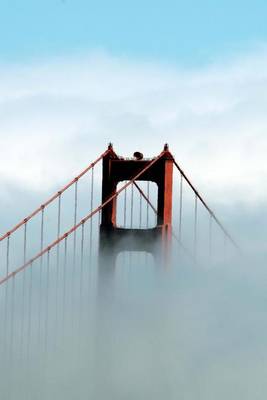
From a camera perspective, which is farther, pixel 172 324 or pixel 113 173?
pixel 172 324

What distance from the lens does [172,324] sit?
6569cm

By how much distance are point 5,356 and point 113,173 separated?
488 inches

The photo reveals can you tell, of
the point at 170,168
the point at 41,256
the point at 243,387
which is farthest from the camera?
the point at 243,387

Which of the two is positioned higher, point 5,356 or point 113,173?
point 113,173

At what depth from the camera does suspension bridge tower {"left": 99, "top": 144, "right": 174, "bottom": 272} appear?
178ft

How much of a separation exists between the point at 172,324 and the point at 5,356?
6.50 meters

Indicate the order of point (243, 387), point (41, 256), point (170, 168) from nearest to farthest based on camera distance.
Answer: point (170, 168) → point (41, 256) → point (243, 387)

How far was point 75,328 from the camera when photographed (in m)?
66.1

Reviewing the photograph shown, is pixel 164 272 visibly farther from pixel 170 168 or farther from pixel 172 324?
pixel 172 324

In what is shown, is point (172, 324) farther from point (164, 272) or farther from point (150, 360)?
point (164, 272)

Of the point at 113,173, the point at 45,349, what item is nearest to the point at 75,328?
the point at 45,349

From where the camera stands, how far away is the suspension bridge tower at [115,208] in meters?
54.3

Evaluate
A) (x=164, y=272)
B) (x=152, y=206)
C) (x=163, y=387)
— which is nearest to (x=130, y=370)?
(x=163, y=387)

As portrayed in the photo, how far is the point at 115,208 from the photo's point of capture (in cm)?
5612
